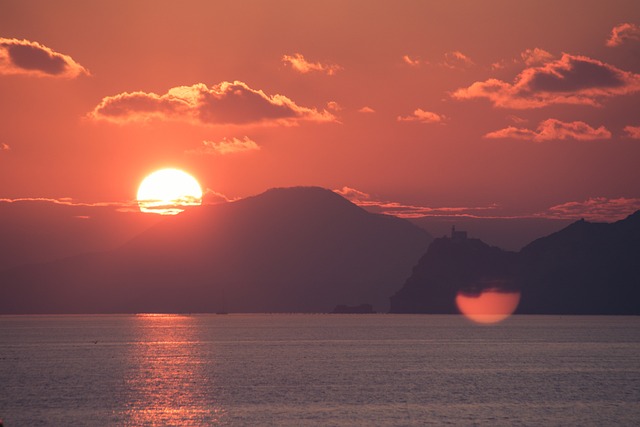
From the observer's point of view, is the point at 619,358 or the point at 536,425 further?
the point at 619,358

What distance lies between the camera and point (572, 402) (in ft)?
353

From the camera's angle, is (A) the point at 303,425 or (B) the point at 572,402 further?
(B) the point at 572,402

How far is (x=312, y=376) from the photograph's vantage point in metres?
138

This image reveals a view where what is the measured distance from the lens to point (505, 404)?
104m

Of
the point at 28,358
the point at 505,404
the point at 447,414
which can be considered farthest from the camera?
the point at 28,358

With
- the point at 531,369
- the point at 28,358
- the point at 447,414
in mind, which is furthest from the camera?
the point at 28,358

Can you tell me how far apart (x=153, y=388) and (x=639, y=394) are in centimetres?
6315

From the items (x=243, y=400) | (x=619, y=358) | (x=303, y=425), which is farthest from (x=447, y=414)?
(x=619, y=358)

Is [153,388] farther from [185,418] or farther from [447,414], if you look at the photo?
[447,414]

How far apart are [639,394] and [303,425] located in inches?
2078

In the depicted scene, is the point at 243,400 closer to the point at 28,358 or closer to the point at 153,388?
the point at 153,388

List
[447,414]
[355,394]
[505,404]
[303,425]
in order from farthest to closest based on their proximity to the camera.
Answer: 1. [355,394]
2. [505,404]
3. [447,414]
4. [303,425]

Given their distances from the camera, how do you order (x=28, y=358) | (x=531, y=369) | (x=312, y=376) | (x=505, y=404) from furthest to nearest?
Answer: (x=28, y=358) → (x=531, y=369) → (x=312, y=376) → (x=505, y=404)

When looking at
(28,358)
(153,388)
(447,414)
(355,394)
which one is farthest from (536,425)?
(28,358)
